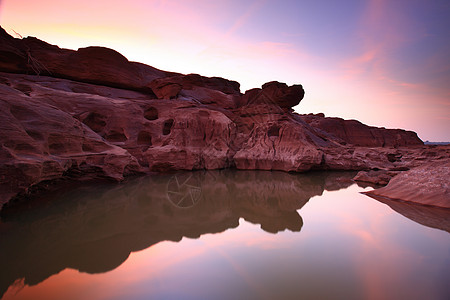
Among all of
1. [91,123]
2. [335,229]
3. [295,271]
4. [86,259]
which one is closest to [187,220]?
[86,259]

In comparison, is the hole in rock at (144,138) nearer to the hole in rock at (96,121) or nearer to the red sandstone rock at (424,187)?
the hole in rock at (96,121)

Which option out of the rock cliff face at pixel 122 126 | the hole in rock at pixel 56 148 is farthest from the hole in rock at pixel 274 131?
the hole in rock at pixel 56 148

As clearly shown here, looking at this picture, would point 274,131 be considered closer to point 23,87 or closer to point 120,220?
point 120,220

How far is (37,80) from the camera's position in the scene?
11.0 meters

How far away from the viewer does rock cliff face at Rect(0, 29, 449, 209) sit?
4.53 metres

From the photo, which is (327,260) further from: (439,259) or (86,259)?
(86,259)

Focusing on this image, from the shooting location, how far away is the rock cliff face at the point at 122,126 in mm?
4531

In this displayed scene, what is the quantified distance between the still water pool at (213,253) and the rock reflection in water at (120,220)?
20 millimetres

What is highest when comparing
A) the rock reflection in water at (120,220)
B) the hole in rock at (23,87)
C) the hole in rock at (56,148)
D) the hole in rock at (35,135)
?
the hole in rock at (23,87)

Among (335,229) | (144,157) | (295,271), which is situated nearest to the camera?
(295,271)

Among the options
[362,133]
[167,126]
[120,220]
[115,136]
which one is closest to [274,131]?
[167,126]

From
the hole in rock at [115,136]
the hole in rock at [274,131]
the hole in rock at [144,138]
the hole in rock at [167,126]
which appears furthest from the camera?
the hole in rock at [274,131]

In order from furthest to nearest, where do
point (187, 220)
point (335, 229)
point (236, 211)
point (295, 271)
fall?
point (236, 211)
point (187, 220)
point (335, 229)
point (295, 271)

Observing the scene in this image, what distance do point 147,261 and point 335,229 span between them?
117 inches
